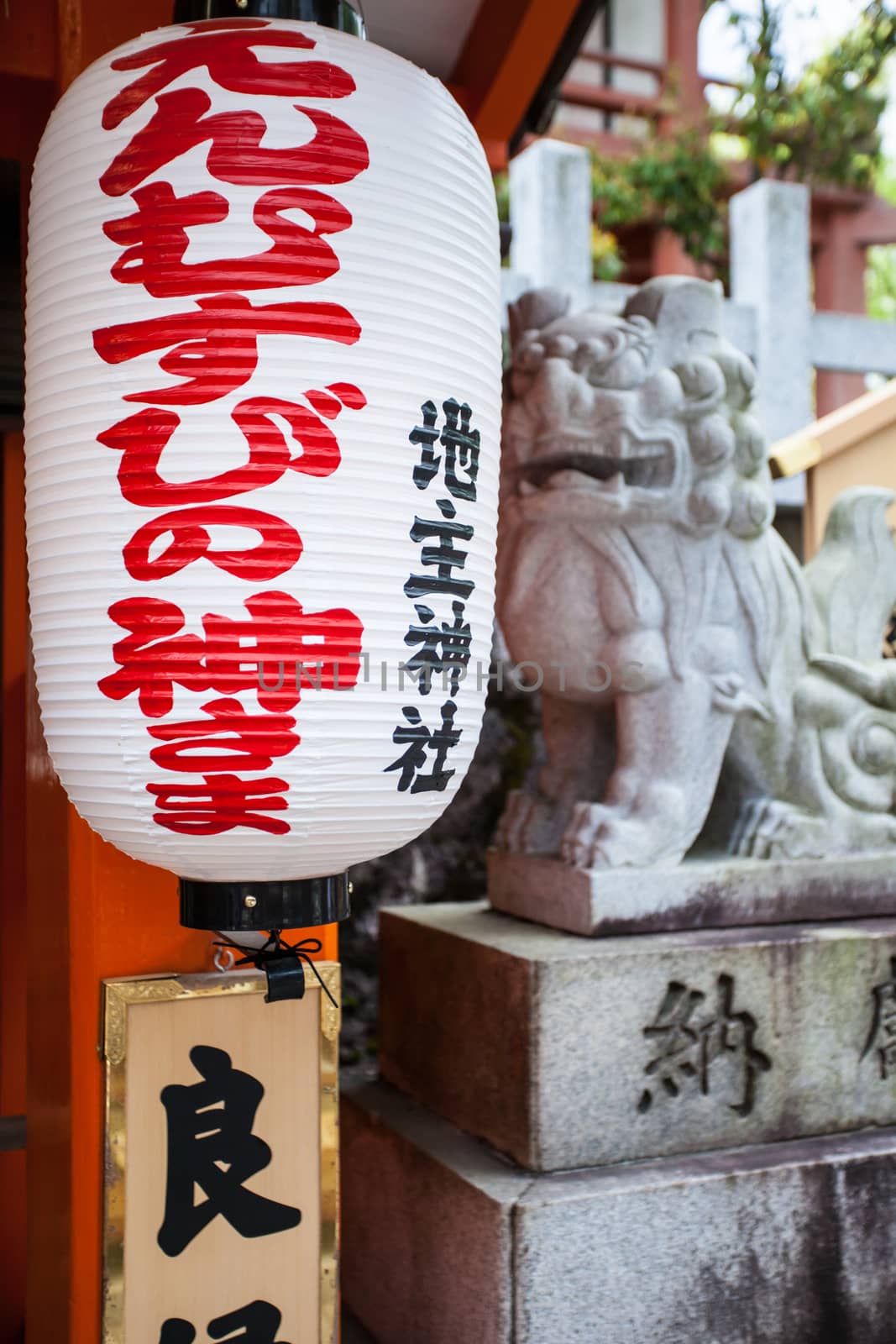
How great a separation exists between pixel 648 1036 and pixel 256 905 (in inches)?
59.5

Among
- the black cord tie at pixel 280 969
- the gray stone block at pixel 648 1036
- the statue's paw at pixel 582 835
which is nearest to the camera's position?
the black cord tie at pixel 280 969

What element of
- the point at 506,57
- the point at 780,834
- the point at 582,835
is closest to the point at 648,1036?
the point at 582,835

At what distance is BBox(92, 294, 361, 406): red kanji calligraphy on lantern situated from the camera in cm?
155

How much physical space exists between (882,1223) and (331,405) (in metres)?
2.62

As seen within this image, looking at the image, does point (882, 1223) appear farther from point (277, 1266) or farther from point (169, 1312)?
point (169, 1312)

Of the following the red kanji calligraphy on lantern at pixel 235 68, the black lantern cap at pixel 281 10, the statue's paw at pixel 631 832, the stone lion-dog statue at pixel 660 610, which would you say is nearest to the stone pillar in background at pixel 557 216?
the stone lion-dog statue at pixel 660 610

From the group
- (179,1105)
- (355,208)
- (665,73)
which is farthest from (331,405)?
(665,73)

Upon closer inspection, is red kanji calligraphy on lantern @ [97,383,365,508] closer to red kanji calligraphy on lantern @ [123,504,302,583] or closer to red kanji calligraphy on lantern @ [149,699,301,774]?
red kanji calligraphy on lantern @ [123,504,302,583]

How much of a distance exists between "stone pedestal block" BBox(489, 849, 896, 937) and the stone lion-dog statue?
0.17 ft

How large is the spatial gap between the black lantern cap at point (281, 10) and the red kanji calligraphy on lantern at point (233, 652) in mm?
927

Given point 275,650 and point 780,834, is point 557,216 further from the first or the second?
point 275,650

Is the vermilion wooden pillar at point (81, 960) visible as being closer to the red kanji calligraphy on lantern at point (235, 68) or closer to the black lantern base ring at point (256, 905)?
the black lantern base ring at point (256, 905)

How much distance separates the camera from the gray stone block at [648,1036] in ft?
9.03

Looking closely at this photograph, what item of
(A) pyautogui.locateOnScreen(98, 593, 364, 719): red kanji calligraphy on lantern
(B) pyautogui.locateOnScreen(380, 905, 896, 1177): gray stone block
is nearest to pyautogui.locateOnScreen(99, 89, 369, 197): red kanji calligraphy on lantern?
(A) pyautogui.locateOnScreen(98, 593, 364, 719): red kanji calligraphy on lantern
